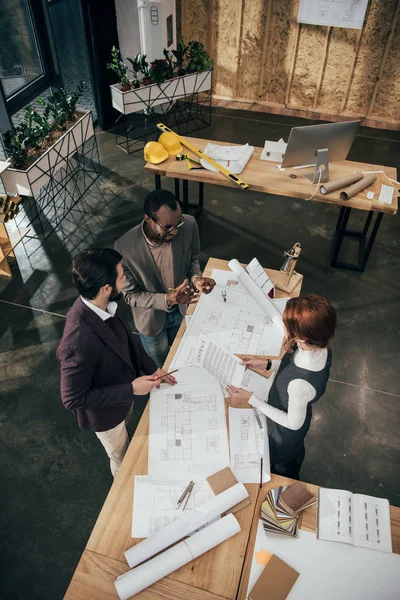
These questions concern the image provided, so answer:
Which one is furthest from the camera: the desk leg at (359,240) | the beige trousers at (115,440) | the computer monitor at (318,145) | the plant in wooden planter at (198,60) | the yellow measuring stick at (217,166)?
the plant in wooden planter at (198,60)

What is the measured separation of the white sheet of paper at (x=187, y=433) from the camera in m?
1.88

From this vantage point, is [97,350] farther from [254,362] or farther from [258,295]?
[258,295]

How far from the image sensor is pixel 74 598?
158cm

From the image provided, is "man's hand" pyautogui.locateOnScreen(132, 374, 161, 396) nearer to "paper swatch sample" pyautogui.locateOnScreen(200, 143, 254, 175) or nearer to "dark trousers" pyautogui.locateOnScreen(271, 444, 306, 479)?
"dark trousers" pyautogui.locateOnScreen(271, 444, 306, 479)

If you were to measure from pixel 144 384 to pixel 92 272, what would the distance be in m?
0.59

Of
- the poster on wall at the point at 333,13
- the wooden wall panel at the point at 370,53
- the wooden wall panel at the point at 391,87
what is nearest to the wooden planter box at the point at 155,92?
the poster on wall at the point at 333,13

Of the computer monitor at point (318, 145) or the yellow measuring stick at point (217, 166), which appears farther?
the yellow measuring stick at point (217, 166)

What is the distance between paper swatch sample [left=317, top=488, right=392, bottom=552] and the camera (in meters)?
1.71

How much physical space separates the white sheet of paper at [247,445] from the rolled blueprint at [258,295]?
59 centimetres

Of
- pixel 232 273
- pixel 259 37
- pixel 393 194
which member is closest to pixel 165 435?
pixel 232 273

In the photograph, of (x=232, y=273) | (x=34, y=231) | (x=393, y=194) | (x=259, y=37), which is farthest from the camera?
(x=259, y=37)

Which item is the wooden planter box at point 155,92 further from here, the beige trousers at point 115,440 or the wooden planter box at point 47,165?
the beige trousers at point 115,440

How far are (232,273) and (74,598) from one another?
1835 millimetres

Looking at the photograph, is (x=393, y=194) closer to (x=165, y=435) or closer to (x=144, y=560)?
(x=165, y=435)
